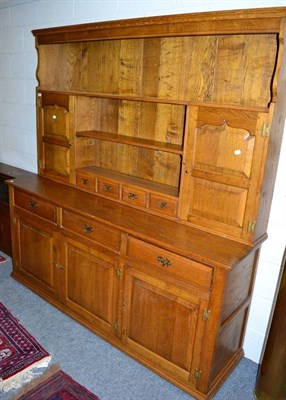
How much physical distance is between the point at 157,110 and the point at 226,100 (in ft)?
1.57

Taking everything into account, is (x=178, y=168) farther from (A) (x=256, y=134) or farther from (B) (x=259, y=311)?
(B) (x=259, y=311)

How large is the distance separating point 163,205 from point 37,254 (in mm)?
1117

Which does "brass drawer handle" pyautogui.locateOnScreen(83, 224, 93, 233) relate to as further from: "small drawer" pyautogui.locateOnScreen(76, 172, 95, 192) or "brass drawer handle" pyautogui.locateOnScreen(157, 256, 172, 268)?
"brass drawer handle" pyautogui.locateOnScreen(157, 256, 172, 268)

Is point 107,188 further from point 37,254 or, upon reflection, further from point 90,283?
point 37,254

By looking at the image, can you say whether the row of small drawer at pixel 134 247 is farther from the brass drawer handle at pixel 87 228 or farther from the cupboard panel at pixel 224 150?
the cupboard panel at pixel 224 150

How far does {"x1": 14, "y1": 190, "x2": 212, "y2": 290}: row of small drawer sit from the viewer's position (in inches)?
68.1

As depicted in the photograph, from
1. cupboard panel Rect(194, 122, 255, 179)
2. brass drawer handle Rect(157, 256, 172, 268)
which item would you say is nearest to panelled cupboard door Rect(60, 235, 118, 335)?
brass drawer handle Rect(157, 256, 172, 268)

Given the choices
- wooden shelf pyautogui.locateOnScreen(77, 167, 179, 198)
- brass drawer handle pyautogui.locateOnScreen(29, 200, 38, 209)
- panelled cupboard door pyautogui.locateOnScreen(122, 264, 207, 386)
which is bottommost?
panelled cupboard door pyautogui.locateOnScreen(122, 264, 207, 386)

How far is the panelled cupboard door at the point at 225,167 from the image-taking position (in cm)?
170

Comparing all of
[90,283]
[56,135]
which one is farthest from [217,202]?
[56,135]

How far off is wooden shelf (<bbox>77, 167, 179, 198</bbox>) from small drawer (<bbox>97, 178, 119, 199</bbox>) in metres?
0.04

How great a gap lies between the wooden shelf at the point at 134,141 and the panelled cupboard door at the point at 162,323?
2.30 feet

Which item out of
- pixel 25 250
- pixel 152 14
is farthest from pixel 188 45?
pixel 25 250

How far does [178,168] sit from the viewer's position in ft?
7.35
